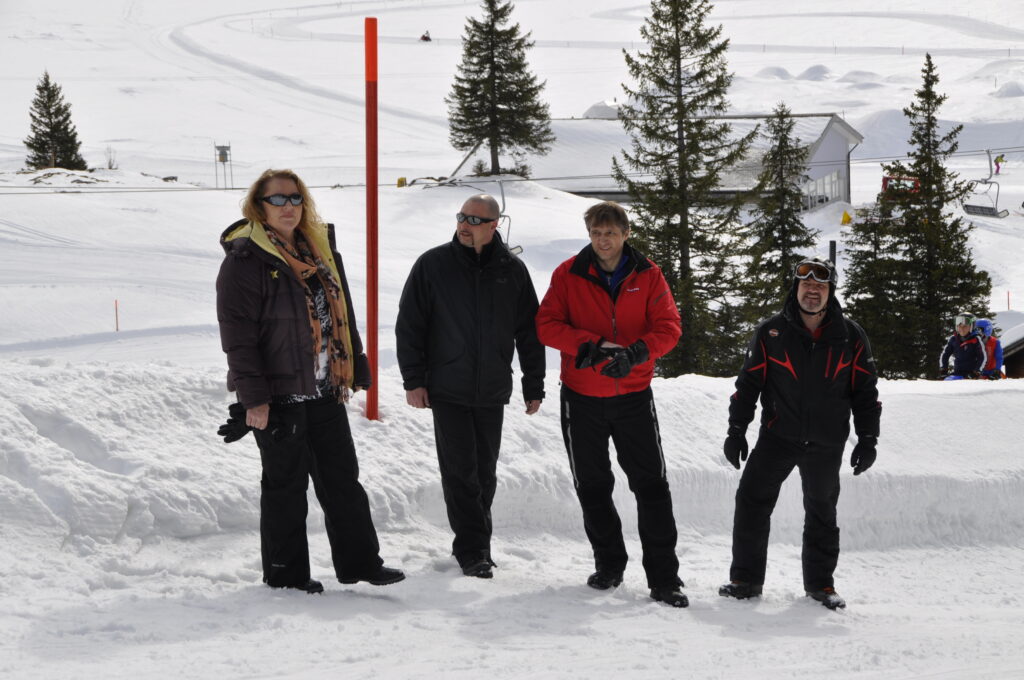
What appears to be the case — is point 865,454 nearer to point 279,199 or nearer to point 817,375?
point 817,375

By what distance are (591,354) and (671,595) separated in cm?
119

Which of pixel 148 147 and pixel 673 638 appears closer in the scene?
pixel 673 638

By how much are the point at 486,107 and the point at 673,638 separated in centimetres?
3732

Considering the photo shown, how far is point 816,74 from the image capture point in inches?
3848

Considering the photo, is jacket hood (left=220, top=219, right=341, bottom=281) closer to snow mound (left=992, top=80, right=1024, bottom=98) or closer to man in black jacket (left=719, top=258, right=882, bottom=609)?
man in black jacket (left=719, top=258, right=882, bottom=609)

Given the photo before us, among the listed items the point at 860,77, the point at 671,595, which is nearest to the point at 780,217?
the point at 671,595

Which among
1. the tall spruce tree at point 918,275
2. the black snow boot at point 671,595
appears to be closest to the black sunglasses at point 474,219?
the black snow boot at point 671,595

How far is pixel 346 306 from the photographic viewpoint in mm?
4406

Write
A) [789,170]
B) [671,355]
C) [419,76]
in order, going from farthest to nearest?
[419,76] → [789,170] → [671,355]

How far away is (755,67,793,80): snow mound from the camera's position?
9675 cm

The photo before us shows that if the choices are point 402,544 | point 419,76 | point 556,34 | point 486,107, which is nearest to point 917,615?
point 402,544

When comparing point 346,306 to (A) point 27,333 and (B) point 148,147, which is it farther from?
(B) point 148,147

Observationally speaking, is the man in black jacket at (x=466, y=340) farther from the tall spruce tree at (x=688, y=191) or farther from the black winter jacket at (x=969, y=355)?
the tall spruce tree at (x=688, y=191)

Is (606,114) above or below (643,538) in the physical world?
above
